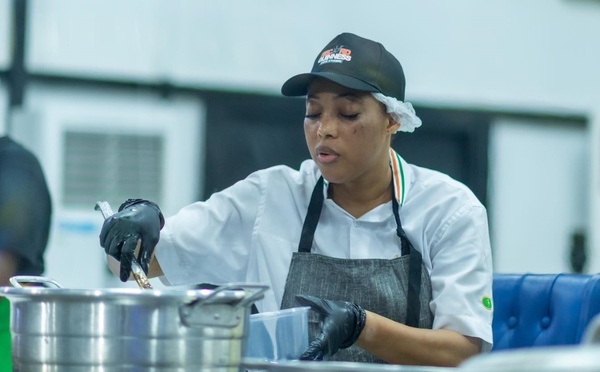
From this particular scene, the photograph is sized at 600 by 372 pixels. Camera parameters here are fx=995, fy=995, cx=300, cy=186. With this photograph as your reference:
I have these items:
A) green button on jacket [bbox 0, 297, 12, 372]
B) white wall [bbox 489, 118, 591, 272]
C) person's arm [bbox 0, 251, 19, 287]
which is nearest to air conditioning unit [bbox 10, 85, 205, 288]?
white wall [bbox 489, 118, 591, 272]

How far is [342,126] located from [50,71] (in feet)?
7.54

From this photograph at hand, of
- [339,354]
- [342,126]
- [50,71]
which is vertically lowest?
[339,354]

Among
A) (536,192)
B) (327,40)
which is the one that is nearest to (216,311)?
(327,40)

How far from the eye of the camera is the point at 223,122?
4297 mm

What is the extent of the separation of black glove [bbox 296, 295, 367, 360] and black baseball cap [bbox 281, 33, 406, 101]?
0.49 m

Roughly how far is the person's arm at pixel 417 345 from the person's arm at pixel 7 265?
0.86 meters

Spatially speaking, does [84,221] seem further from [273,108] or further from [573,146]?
[573,146]

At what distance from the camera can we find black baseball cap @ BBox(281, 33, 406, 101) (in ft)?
6.48

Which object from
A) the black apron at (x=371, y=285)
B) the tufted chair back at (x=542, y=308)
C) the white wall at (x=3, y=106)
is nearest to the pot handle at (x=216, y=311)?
the black apron at (x=371, y=285)

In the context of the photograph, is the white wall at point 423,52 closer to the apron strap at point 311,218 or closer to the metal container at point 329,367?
the apron strap at point 311,218

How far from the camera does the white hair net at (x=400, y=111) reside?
2.04 meters

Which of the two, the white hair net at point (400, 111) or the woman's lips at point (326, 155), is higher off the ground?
the white hair net at point (400, 111)

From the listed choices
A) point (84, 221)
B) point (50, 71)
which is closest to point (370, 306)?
point (84, 221)

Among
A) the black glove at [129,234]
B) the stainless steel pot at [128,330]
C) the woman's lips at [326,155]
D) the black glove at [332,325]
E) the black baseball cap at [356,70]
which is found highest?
the black baseball cap at [356,70]
